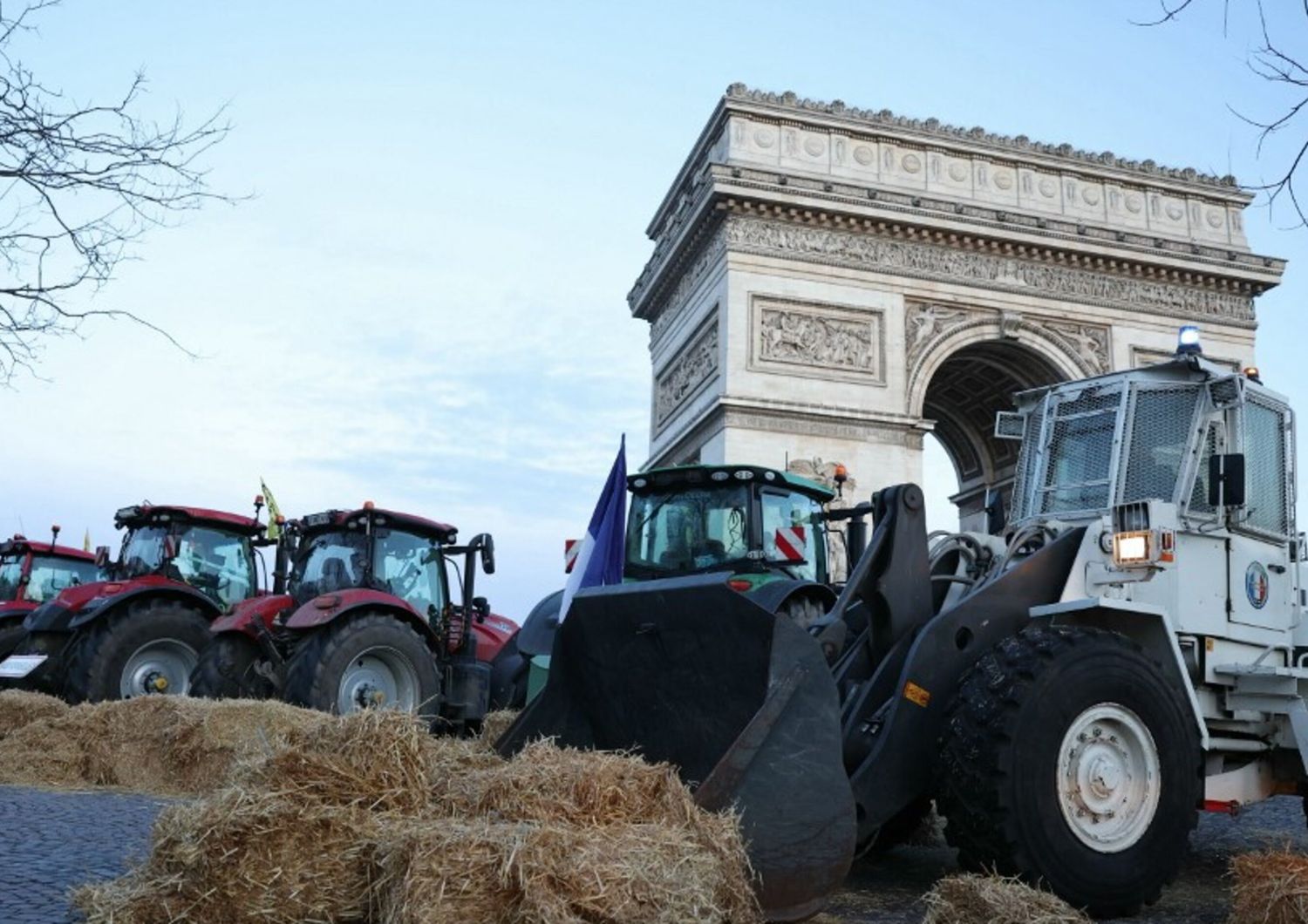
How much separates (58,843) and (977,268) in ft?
75.0

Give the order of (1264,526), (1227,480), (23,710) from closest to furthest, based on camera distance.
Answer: (1227,480) → (1264,526) → (23,710)

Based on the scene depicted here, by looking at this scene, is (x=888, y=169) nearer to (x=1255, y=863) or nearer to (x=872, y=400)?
(x=872, y=400)

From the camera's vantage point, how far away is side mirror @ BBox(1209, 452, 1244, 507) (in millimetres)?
5027

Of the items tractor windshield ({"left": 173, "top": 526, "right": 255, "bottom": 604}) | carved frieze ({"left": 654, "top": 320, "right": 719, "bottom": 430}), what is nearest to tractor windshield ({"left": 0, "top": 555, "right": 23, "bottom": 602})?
tractor windshield ({"left": 173, "top": 526, "right": 255, "bottom": 604})

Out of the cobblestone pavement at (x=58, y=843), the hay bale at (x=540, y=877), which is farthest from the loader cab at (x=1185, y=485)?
the cobblestone pavement at (x=58, y=843)

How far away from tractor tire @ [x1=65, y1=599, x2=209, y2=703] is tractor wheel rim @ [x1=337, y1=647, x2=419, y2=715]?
1.66 m

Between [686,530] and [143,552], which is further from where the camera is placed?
[143,552]

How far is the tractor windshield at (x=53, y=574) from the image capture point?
573 inches

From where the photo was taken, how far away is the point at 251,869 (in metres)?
3.28

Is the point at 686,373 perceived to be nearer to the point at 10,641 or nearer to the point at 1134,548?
the point at 10,641

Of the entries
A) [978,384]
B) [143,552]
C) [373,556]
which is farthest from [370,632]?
[978,384]

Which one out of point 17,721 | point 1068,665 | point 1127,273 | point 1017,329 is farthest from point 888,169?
point 1068,665

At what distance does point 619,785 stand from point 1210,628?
2.94m

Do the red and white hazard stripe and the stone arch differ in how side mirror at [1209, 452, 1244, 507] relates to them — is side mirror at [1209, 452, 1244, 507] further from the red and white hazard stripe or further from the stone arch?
the stone arch
